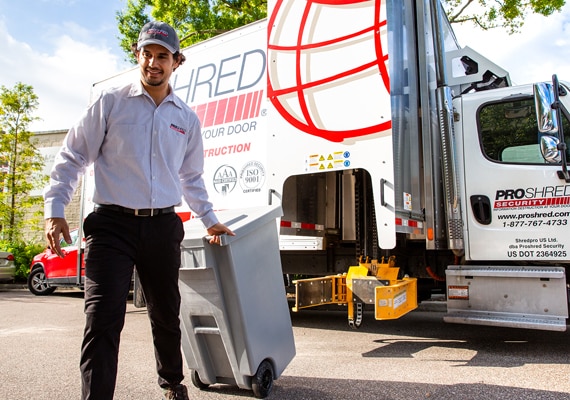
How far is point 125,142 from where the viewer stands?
2400mm

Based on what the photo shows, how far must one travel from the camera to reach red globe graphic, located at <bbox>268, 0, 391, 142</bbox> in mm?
4293

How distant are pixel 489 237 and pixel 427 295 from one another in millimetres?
1234

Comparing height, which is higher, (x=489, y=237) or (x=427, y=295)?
(x=489, y=237)

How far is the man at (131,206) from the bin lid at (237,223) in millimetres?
74

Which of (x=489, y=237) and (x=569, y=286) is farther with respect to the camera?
(x=489, y=237)

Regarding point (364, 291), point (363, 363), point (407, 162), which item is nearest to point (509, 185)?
point (407, 162)

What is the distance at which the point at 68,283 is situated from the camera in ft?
31.5

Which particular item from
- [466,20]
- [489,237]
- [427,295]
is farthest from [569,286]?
[466,20]

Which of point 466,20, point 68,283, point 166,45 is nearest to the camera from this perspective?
point 166,45

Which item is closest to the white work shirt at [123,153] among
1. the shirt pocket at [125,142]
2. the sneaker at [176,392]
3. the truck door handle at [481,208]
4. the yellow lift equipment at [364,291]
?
the shirt pocket at [125,142]

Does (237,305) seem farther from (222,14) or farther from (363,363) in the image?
(222,14)

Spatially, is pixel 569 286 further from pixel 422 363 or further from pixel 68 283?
pixel 68 283

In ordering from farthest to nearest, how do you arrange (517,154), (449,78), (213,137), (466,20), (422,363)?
1. (466,20)
2. (213,137)
3. (449,78)
4. (517,154)
5. (422,363)

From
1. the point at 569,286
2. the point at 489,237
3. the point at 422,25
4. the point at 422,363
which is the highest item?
the point at 422,25
